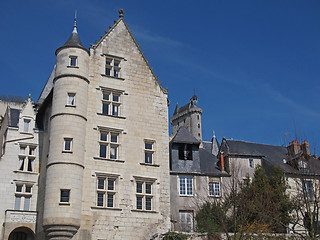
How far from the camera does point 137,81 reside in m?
29.9

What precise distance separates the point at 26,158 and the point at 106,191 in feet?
21.3

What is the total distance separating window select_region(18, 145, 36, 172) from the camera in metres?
28.6

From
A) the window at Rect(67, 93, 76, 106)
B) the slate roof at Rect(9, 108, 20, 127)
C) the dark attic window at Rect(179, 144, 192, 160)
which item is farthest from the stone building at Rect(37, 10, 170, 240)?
the dark attic window at Rect(179, 144, 192, 160)

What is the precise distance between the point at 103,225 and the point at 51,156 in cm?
507

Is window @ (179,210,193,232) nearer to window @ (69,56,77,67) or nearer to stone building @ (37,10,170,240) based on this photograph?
stone building @ (37,10,170,240)

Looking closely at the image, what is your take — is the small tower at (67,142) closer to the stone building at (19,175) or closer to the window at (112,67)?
the window at (112,67)

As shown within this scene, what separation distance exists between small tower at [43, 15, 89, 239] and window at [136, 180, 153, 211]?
3946 millimetres

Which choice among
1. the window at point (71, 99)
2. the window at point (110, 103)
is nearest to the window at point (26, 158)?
the window at point (71, 99)

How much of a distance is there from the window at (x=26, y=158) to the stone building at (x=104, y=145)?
2.37 ft

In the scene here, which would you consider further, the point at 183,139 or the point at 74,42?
the point at 183,139

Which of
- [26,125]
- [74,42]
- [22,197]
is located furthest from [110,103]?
[22,197]

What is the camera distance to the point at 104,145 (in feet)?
89.7

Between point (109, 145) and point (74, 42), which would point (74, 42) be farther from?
point (109, 145)

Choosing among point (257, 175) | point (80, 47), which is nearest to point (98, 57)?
point (80, 47)
